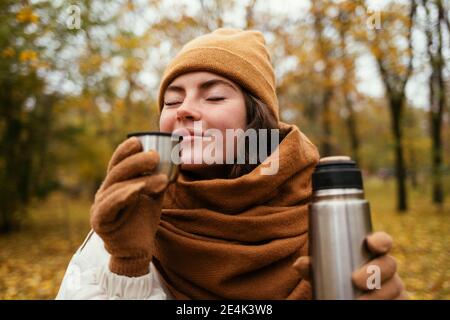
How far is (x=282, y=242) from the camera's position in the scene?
1.54 meters

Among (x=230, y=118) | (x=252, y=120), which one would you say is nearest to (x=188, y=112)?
Result: (x=230, y=118)

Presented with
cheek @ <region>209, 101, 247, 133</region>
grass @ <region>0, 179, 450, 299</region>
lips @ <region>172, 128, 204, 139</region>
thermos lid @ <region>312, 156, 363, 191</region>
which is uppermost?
cheek @ <region>209, 101, 247, 133</region>

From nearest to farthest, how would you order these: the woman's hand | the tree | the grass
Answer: the woman's hand
the grass
the tree

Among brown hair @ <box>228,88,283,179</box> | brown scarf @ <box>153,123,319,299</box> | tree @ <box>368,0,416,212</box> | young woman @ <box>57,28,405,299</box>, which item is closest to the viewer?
young woman @ <box>57,28,405,299</box>

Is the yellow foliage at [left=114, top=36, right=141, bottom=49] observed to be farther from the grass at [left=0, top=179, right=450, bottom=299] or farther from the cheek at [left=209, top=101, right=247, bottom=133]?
the cheek at [left=209, top=101, right=247, bottom=133]

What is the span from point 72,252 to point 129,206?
824 centimetres

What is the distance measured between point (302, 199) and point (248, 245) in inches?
13.6

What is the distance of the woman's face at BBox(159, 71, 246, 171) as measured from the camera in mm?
1501

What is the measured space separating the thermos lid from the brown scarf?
0.53 metres

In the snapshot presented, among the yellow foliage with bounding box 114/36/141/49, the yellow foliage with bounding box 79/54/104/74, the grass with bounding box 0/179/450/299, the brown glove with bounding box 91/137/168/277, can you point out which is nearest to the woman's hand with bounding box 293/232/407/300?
the brown glove with bounding box 91/137/168/277

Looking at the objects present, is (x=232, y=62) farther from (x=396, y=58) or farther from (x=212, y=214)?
(x=396, y=58)

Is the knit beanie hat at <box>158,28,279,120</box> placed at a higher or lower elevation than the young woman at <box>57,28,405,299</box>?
higher

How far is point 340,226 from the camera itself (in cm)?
102
